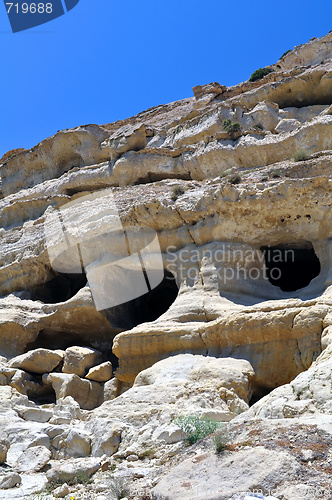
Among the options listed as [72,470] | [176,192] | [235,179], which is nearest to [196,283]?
[176,192]

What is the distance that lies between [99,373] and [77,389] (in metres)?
0.71

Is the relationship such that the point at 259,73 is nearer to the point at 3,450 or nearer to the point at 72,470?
the point at 3,450

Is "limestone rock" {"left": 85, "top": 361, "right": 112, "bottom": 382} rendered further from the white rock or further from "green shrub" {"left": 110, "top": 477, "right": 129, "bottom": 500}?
"green shrub" {"left": 110, "top": 477, "right": 129, "bottom": 500}

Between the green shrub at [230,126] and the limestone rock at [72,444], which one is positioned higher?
the green shrub at [230,126]

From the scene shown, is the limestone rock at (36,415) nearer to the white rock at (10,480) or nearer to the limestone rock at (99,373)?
the white rock at (10,480)

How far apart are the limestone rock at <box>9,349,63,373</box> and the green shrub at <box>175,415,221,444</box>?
6.21 meters

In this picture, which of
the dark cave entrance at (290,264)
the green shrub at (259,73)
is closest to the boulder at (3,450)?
the dark cave entrance at (290,264)

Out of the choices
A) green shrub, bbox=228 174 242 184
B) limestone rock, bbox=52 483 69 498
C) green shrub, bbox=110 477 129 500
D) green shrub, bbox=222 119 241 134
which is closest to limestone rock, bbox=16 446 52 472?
limestone rock, bbox=52 483 69 498

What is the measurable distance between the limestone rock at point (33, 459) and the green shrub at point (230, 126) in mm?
13671

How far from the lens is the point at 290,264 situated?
12875 mm

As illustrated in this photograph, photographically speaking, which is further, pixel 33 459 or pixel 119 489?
pixel 33 459

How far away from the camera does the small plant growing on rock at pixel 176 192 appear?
12.9 meters

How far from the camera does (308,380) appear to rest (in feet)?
18.7

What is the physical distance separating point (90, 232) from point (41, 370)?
362 centimetres
